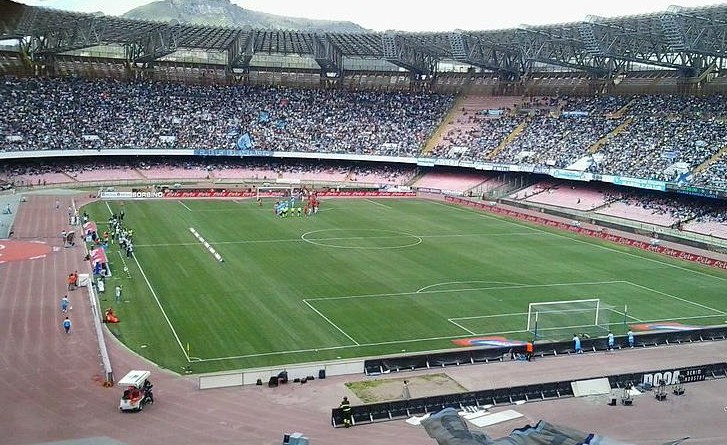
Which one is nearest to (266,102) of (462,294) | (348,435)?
(462,294)

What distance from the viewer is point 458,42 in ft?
291

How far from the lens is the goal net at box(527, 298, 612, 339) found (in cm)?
3238

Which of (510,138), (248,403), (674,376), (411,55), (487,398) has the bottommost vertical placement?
(248,403)

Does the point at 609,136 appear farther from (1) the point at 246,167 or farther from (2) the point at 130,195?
(2) the point at 130,195

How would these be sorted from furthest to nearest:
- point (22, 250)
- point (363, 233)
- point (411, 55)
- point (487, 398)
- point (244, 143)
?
1. point (411, 55)
2. point (244, 143)
3. point (363, 233)
4. point (22, 250)
5. point (487, 398)

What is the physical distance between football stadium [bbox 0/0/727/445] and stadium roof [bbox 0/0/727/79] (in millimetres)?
376

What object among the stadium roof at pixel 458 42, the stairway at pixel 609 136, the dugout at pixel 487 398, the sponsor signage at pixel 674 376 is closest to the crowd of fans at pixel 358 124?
the stairway at pixel 609 136

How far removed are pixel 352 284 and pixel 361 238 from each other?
46.9 feet

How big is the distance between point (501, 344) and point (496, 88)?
74673 mm

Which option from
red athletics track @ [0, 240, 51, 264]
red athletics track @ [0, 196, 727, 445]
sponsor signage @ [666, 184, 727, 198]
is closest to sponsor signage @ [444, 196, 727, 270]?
sponsor signage @ [666, 184, 727, 198]

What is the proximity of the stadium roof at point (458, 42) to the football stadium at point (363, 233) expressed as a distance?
1.24 ft

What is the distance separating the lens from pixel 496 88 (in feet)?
328

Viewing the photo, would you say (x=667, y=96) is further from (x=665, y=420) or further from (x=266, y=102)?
(x=665, y=420)

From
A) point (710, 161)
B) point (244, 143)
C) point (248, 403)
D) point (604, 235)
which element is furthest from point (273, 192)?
point (248, 403)
